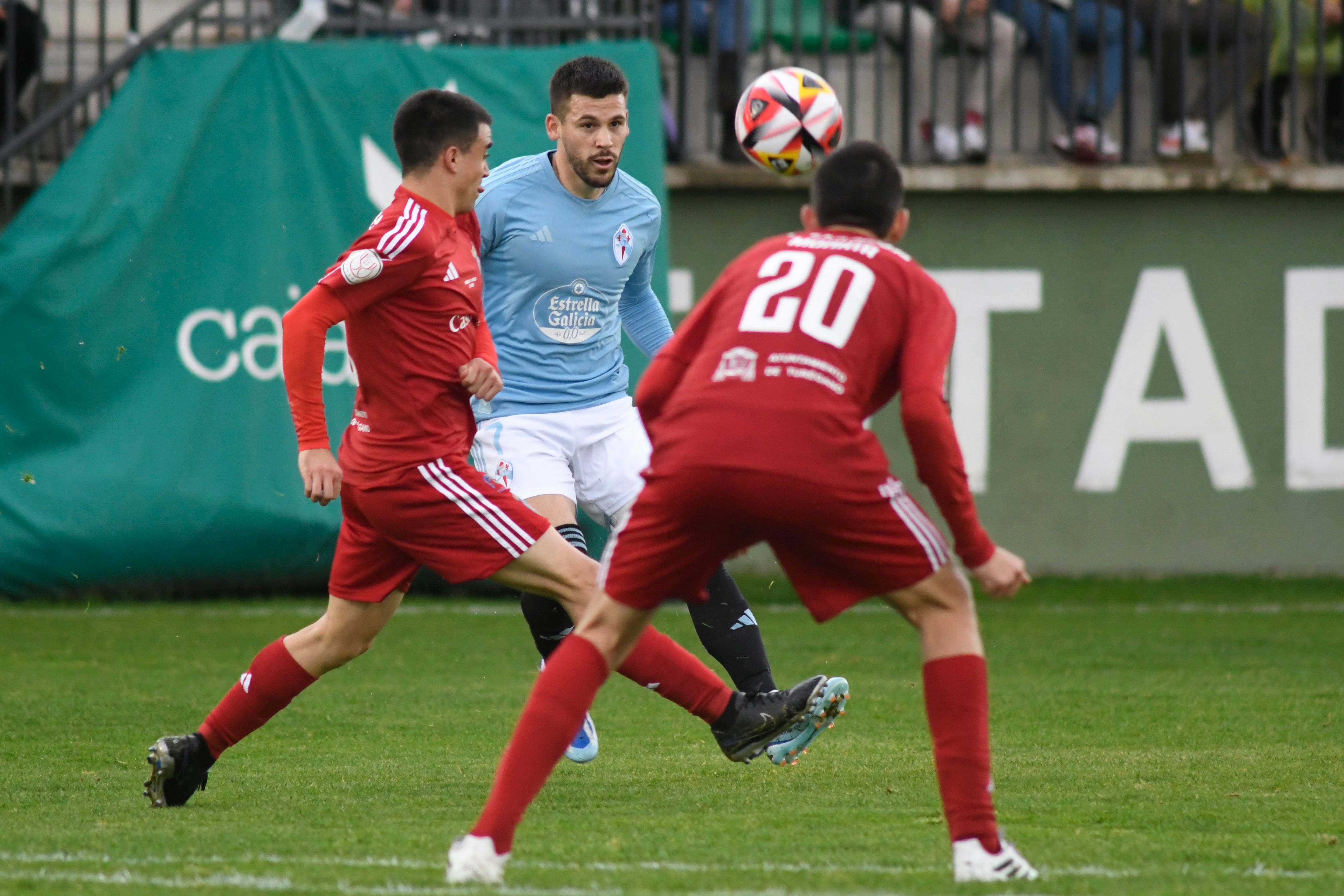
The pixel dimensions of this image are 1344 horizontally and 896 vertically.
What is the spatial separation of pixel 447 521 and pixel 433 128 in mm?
1139

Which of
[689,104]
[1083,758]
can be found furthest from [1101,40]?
[1083,758]

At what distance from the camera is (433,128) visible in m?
5.29

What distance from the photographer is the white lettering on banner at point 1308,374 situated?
1198 cm

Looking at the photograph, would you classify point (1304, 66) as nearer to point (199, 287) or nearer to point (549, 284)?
point (199, 287)

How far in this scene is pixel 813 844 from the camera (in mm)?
4559

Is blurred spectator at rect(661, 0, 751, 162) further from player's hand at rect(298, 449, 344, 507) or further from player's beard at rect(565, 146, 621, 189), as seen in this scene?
player's hand at rect(298, 449, 344, 507)

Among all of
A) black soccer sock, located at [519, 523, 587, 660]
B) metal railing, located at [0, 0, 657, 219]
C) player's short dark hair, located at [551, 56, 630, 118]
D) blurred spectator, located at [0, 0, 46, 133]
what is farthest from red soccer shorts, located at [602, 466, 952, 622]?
blurred spectator, located at [0, 0, 46, 133]

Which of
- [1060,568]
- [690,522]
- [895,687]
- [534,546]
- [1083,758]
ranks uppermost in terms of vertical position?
[690,522]

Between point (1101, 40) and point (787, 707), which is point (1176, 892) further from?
point (1101, 40)

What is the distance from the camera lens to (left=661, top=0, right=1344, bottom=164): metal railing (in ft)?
39.4

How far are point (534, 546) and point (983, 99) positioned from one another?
804 centimetres

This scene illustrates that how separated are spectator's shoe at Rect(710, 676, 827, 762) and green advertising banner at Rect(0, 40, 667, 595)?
525 cm

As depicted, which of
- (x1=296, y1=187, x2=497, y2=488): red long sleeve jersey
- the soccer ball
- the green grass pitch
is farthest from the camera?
the soccer ball

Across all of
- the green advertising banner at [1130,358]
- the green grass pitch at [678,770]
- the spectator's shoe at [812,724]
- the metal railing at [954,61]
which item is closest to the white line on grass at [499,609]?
the green grass pitch at [678,770]
